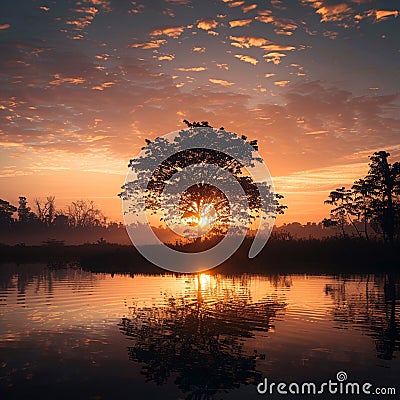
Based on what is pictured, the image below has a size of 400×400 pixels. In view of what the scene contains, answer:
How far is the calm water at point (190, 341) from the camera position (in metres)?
11.1

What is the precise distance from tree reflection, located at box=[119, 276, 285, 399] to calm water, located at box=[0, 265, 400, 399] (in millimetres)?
35

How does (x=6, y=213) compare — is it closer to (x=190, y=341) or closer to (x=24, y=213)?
(x=24, y=213)

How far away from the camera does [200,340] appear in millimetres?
15164

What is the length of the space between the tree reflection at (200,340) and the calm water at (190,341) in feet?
0.12

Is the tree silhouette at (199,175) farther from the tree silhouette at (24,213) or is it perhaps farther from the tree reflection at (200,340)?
the tree silhouette at (24,213)

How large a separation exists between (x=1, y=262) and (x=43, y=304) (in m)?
43.1

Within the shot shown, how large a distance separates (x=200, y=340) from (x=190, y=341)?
36 centimetres

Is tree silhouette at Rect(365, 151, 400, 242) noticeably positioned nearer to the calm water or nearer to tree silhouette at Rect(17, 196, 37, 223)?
the calm water

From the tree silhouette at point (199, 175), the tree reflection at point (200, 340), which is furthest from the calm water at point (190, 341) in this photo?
the tree silhouette at point (199, 175)

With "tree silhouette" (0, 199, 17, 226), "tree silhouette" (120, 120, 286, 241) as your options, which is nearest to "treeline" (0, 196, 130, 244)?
"tree silhouette" (0, 199, 17, 226)

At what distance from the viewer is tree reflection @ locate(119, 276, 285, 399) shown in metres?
11.3

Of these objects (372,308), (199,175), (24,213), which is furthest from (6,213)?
(372,308)

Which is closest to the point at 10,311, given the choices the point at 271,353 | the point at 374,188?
the point at 271,353

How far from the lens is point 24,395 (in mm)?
10156
